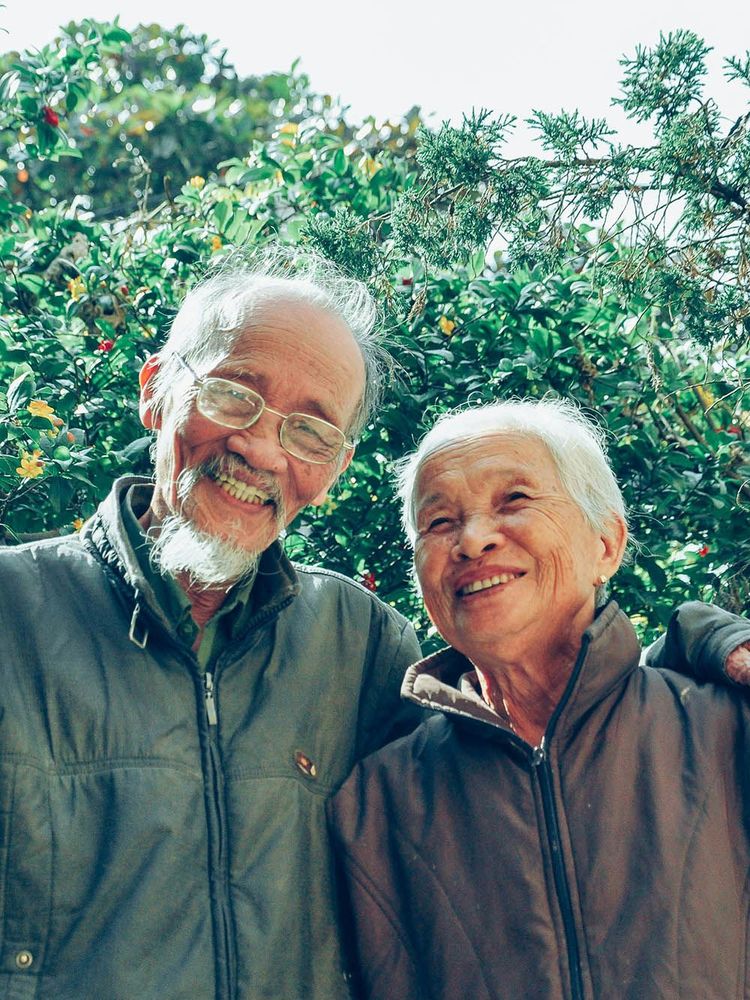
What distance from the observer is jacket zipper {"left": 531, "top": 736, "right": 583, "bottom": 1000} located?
2.19 metres

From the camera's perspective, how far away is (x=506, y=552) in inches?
101

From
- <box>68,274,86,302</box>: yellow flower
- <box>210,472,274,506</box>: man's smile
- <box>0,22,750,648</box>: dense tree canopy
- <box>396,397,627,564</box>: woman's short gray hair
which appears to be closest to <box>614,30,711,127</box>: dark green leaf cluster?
<box>0,22,750,648</box>: dense tree canopy

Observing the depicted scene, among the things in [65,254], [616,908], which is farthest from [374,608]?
[65,254]

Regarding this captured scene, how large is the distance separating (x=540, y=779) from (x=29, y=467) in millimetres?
1600

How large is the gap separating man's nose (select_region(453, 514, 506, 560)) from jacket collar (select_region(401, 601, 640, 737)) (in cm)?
28

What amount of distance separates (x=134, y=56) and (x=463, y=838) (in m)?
10.4

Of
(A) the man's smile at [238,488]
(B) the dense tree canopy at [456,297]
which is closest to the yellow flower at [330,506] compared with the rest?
(B) the dense tree canopy at [456,297]

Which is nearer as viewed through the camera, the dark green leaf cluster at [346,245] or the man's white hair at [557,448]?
the man's white hair at [557,448]

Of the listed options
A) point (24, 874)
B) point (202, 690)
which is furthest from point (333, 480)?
point (24, 874)

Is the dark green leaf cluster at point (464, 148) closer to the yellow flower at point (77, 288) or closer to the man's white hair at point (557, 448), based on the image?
the man's white hair at point (557, 448)

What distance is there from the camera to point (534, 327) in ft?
12.2

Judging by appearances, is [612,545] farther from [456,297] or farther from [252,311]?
[456,297]

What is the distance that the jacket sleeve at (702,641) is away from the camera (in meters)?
2.42

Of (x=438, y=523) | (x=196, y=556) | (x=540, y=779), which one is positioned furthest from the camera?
(x=438, y=523)
